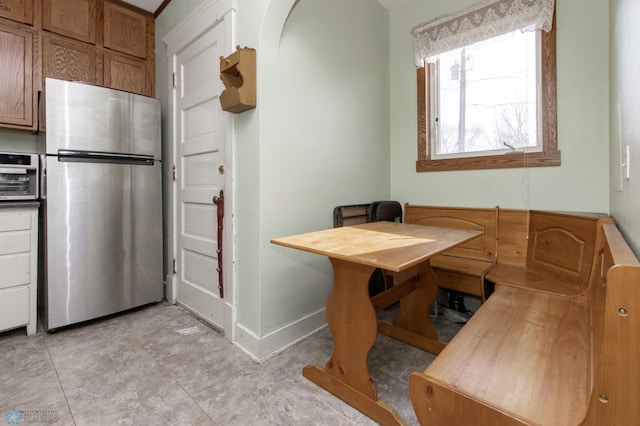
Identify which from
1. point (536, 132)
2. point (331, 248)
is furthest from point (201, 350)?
point (536, 132)

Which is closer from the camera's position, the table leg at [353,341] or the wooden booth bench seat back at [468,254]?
the table leg at [353,341]

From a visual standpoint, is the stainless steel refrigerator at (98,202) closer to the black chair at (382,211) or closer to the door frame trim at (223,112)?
the door frame trim at (223,112)

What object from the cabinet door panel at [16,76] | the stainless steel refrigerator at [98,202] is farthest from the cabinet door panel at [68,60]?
the stainless steel refrigerator at [98,202]

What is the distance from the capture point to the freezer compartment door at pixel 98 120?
2057 mm

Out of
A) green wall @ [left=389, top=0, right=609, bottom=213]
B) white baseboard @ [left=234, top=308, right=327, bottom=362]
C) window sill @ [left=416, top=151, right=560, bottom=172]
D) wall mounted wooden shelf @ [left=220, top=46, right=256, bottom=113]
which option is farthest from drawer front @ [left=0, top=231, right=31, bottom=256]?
green wall @ [left=389, top=0, right=609, bottom=213]

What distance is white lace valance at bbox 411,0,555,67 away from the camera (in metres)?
2.09

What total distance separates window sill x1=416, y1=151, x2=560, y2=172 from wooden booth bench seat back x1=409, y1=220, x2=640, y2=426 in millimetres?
904

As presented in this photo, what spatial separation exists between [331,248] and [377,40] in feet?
7.58

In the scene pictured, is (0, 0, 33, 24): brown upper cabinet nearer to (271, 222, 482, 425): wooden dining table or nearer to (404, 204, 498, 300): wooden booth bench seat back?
(271, 222, 482, 425): wooden dining table

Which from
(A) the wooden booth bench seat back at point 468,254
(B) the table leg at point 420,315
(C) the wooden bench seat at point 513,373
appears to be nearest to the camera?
(C) the wooden bench seat at point 513,373

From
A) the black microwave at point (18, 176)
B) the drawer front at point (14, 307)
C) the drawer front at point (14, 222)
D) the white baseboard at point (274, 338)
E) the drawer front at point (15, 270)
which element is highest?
the black microwave at point (18, 176)

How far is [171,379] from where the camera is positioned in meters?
1.60

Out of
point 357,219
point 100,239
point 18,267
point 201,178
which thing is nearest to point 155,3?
point 201,178

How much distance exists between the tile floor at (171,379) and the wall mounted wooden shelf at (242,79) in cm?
156
